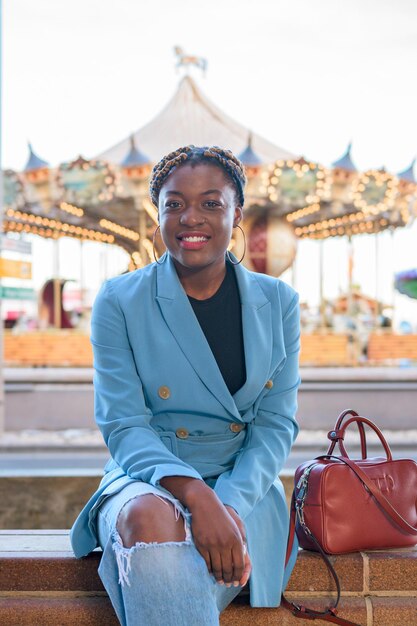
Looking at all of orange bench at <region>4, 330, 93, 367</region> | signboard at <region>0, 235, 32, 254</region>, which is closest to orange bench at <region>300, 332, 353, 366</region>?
orange bench at <region>4, 330, 93, 367</region>

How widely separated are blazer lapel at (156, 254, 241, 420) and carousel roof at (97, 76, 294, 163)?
54.6ft

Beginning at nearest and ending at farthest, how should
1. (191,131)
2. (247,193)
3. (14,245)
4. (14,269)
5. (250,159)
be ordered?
(14,245)
(14,269)
(250,159)
(247,193)
(191,131)

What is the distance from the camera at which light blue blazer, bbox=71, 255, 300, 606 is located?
2.01 m

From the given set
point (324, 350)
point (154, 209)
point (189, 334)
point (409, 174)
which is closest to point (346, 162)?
point (409, 174)

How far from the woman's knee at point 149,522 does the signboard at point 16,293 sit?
6621 millimetres

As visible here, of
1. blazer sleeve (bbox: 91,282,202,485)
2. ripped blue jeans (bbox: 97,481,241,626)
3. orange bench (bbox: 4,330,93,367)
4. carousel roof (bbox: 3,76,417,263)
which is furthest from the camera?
carousel roof (bbox: 3,76,417,263)

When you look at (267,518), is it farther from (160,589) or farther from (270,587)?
(160,589)

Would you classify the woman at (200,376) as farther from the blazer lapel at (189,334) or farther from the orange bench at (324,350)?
the orange bench at (324,350)

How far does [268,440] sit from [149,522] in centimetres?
51

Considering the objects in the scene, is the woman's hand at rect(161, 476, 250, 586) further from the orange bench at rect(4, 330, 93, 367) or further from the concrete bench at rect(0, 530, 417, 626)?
the orange bench at rect(4, 330, 93, 367)

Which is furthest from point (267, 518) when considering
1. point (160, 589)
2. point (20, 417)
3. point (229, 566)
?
point (20, 417)

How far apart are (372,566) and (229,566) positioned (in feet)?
2.09

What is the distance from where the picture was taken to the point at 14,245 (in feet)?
26.2

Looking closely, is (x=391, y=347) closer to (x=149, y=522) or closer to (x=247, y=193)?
(x=247, y=193)
